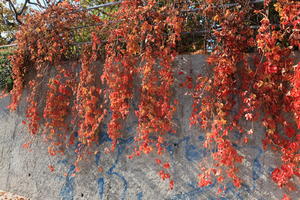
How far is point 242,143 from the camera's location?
313 centimetres

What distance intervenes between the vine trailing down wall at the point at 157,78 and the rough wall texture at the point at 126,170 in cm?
12

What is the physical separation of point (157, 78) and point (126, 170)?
1226 millimetres

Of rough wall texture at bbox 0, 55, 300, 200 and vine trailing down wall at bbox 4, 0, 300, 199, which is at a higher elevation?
vine trailing down wall at bbox 4, 0, 300, 199

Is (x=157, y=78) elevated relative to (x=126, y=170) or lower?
elevated

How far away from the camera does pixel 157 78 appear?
3.49m

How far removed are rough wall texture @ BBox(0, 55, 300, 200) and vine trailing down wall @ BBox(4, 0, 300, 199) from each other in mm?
116

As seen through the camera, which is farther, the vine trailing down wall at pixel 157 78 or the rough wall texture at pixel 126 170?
the rough wall texture at pixel 126 170

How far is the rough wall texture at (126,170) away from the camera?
10.1 ft

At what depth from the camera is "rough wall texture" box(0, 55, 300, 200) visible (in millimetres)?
3090

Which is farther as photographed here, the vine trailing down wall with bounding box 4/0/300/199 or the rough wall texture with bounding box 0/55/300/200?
the rough wall texture with bounding box 0/55/300/200

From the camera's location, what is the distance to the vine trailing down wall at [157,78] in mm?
2859

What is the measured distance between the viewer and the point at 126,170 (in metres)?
3.73

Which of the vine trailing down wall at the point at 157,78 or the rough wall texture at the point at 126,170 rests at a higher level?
the vine trailing down wall at the point at 157,78

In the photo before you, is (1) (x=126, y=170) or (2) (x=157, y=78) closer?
(2) (x=157, y=78)
